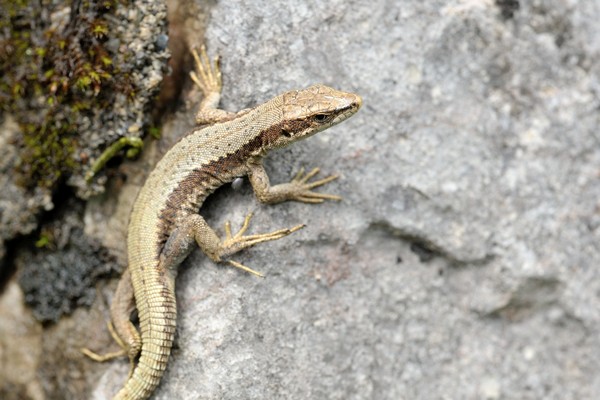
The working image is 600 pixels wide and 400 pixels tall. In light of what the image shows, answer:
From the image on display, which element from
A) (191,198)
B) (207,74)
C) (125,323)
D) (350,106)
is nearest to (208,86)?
(207,74)

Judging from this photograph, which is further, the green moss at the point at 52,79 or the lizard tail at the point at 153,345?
the green moss at the point at 52,79

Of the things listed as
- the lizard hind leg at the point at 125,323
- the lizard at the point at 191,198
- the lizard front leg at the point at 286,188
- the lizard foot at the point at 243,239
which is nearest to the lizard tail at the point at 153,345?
the lizard at the point at 191,198

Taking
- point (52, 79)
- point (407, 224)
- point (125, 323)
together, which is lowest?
point (125, 323)

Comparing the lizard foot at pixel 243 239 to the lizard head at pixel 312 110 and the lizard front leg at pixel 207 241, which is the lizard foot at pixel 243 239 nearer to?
the lizard front leg at pixel 207 241

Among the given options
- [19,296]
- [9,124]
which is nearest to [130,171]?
[9,124]

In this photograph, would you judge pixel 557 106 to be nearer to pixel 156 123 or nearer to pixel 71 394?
pixel 156 123

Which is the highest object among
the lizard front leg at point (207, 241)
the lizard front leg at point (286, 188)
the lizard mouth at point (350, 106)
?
the lizard mouth at point (350, 106)

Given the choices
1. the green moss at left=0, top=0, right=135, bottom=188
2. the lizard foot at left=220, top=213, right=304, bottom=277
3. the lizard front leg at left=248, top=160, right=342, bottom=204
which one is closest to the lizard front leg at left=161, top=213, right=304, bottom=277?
the lizard foot at left=220, top=213, right=304, bottom=277

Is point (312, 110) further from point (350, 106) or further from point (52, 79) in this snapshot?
point (52, 79)
